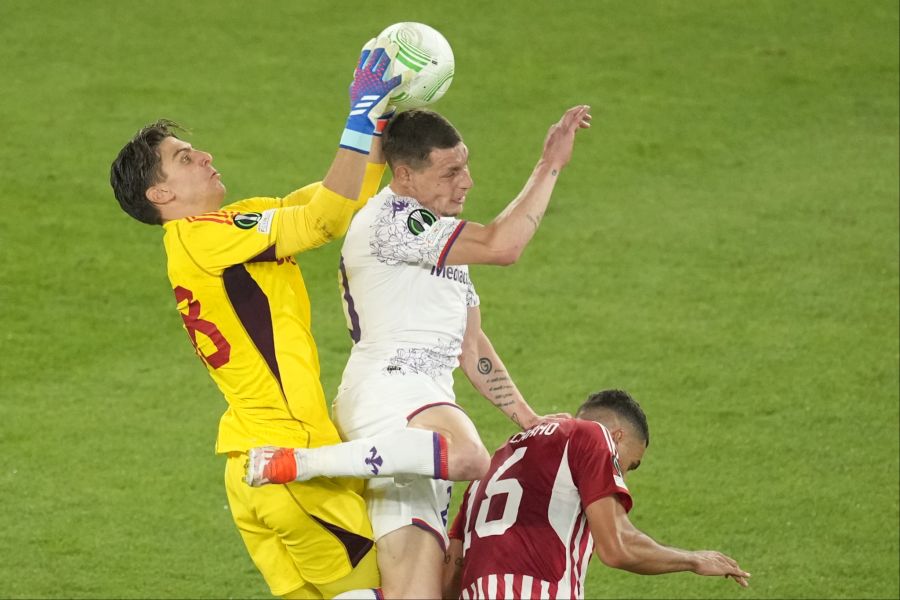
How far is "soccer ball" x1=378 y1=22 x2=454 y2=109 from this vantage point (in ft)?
12.2

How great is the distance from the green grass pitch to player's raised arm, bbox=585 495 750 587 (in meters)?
2.54

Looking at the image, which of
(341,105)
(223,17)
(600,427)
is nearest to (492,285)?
(341,105)

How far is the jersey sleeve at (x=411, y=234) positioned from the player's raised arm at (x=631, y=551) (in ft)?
2.83

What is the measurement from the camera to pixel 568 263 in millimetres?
8891

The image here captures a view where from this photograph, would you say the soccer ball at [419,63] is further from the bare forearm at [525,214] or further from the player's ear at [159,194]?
the player's ear at [159,194]

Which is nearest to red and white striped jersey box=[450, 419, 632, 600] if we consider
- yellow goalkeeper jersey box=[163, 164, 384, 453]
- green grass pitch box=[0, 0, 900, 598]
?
yellow goalkeeper jersey box=[163, 164, 384, 453]

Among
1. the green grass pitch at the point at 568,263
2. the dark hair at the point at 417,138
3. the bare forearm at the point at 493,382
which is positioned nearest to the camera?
the dark hair at the point at 417,138

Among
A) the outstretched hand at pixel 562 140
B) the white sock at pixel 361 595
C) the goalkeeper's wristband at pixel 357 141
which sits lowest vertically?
the white sock at pixel 361 595

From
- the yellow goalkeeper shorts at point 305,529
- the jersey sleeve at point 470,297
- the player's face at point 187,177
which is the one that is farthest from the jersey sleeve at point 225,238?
the jersey sleeve at point 470,297

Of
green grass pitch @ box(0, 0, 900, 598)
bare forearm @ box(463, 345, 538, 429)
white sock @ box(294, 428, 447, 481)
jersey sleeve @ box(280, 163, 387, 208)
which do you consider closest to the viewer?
white sock @ box(294, 428, 447, 481)

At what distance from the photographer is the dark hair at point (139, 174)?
3801 millimetres

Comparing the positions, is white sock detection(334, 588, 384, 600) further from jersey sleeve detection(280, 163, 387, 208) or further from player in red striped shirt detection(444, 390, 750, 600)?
jersey sleeve detection(280, 163, 387, 208)

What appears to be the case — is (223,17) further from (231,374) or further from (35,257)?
(231,374)

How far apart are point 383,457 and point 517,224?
76cm
